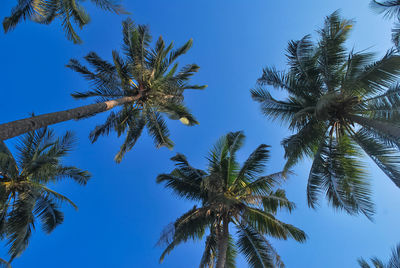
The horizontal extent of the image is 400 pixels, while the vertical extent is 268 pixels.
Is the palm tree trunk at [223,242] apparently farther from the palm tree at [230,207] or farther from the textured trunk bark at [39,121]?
the textured trunk bark at [39,121]

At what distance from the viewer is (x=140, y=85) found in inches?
465

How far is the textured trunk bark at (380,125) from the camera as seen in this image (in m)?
7.25

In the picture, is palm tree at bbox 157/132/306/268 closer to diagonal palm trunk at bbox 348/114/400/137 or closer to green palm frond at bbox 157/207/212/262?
green palm frond at bbox 157/207/212/262

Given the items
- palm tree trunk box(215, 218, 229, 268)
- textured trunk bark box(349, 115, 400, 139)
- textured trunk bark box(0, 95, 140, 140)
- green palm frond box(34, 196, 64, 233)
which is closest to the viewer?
textured trunk bark box(0, 95, 140, 140)

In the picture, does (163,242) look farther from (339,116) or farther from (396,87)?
(396,87)

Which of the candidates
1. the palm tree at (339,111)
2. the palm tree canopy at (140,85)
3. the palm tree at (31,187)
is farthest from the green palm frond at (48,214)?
the palm tree at (339,111)

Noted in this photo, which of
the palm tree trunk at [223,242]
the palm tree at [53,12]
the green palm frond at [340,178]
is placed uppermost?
the palm tree at [53,12]

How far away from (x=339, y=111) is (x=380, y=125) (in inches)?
63.0

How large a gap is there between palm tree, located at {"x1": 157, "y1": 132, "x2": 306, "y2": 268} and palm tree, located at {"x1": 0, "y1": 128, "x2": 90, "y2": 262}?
4.29 metres

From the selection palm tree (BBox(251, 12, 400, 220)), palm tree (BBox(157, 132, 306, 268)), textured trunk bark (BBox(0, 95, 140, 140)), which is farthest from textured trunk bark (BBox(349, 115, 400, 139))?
textured trunk bark (BBox(0, 95, 140, 140))

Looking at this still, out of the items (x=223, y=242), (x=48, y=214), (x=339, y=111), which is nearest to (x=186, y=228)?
(x=223, y=242)

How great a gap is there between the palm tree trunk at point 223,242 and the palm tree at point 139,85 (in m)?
5.17

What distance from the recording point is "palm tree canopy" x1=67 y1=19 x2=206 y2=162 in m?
11.7

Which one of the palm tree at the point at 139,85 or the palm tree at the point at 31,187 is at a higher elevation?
the palm tree at the point at 139,85
